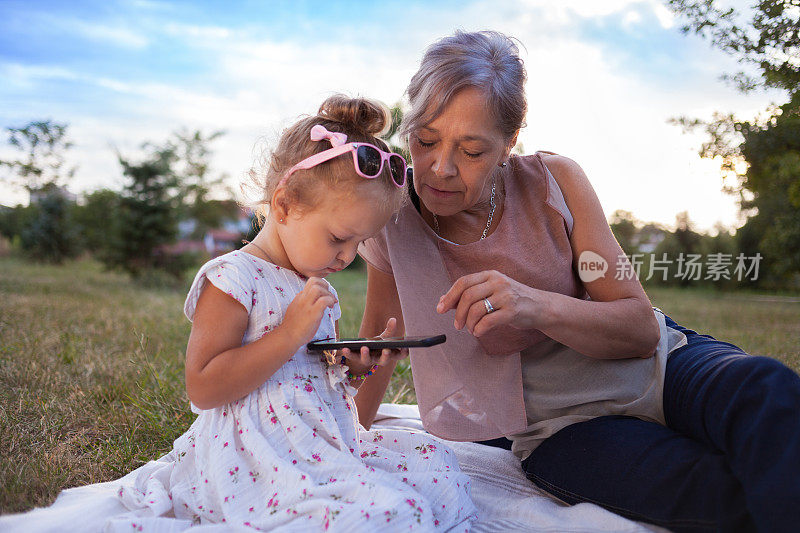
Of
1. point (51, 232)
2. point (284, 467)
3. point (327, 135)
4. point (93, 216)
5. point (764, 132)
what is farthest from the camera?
point (93, 216)

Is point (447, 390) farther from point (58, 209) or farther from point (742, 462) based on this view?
point (58, 209)

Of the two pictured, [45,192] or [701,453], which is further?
[45,192]

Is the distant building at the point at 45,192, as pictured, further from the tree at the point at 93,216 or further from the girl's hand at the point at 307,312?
the girl's hand at the point at 307,312

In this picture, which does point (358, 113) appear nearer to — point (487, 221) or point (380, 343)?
point (487, 221)

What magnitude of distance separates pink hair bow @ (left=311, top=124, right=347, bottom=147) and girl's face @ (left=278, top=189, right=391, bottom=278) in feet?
0.53

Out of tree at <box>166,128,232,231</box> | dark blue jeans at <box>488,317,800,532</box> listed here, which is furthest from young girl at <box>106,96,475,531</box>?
tree at <box>166,128,232,231</box>

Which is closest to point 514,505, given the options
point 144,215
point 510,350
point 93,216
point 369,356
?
point 510,350

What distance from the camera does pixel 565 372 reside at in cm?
203

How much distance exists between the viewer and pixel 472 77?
187 cm

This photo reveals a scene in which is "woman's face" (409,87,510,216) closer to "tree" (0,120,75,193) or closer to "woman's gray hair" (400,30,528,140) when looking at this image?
"woman's gray hair" (400,30,528,140)

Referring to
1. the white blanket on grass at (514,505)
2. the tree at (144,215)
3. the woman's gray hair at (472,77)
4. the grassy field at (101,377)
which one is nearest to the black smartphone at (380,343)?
the white blanket on grass at (514,505)

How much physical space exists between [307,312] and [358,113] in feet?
2.22

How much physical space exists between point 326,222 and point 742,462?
1180mm

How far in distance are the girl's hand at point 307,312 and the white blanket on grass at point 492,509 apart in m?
0.48
